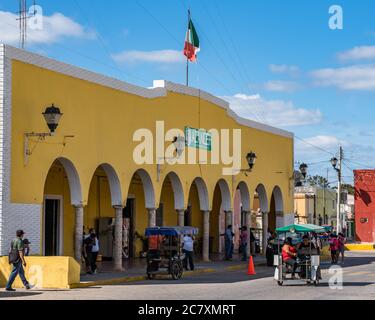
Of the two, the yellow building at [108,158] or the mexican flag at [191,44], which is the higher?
the mexican flag at [191,44]

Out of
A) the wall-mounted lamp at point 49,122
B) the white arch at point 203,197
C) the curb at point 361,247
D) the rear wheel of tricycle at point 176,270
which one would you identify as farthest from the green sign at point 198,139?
the curb at point 361,247

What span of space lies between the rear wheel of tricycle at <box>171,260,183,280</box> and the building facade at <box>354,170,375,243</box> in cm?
4214

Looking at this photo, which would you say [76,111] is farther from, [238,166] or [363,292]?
[238,166]

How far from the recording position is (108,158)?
28.5 metres

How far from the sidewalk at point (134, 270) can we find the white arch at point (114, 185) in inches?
98.5

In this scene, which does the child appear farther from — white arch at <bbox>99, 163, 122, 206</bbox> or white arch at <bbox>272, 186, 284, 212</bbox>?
white arch at <bbox>99, 163, 122, 206</bbox>

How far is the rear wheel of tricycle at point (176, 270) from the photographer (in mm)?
26297

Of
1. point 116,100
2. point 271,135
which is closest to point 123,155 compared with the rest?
point 116,100

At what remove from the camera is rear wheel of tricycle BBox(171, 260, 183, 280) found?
86.3 ft

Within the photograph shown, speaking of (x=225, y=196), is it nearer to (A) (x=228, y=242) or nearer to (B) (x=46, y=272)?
(A) (x=228, y=242)

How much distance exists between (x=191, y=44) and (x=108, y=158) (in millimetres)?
9439

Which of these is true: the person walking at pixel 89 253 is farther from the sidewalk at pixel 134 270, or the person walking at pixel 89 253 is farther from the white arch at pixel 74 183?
the white arch at pixel 74 183

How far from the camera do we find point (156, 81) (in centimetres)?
3266

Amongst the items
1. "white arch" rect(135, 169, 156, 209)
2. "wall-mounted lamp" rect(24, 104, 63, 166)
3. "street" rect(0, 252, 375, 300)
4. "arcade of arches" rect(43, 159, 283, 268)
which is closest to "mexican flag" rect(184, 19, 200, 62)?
"arcade of arches" rect(43, 159, 283, 268)
